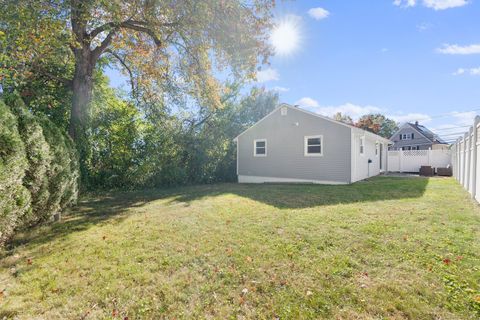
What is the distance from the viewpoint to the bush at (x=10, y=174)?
3.38 meters

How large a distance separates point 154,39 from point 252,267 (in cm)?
960

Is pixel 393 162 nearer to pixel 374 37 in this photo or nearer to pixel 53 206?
pixel 374 37

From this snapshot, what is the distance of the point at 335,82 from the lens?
713 inches

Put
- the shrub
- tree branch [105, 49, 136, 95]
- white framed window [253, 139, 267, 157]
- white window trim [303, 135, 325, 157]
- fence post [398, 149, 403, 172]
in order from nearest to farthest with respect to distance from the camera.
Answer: the shrub
tree branch [105, 49, 136, 95]
white window trim [303, 135, 325, 157]
white framed window [253, 139, 267, 157]
fence post [398, 149, 403, 172]

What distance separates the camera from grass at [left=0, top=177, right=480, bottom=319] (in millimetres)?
2389

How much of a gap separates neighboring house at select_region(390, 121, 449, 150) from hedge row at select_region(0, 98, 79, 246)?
39.3 metres

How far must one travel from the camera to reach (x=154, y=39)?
31.1 feet

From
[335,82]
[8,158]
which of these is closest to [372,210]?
[8,158]

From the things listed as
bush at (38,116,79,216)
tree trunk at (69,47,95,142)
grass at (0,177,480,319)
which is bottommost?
grass at (0,177,480,319)

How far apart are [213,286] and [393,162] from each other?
20.0 metres

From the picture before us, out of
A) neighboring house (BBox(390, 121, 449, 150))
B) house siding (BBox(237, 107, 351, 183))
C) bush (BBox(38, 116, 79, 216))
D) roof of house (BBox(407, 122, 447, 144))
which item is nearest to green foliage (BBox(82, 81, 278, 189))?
house siding (BBox(237, 107, 351, 183))

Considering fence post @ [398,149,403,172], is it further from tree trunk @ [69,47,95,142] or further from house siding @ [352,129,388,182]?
tree trunk @ [69,47,95,142]

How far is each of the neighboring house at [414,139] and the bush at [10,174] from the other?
40045 mm

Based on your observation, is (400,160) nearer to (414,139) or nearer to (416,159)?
(416,159)
